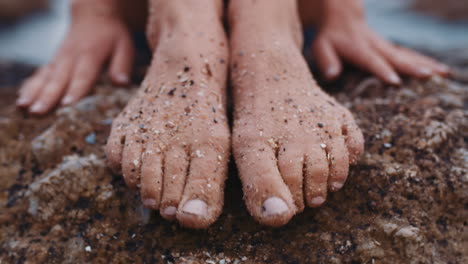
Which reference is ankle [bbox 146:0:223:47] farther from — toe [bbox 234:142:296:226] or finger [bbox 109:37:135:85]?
toe [bbox 234:142:296:226]

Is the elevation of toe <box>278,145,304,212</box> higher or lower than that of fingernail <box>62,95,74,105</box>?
higher

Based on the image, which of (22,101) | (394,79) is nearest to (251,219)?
(394,79)

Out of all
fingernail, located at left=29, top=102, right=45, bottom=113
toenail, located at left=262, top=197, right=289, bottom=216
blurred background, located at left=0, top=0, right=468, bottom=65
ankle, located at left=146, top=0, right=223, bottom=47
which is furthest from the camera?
blurred background, located at left=0, top=0, right=468, bottom=65

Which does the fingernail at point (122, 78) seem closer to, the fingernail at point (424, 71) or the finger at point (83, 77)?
the finger at point (83, 77)

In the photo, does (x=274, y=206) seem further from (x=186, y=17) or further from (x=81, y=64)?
(x=81, y=64)

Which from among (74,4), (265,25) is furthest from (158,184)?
(74,4)

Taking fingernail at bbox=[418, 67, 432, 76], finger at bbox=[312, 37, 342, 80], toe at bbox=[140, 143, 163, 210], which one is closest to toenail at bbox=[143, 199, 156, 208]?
toe at bbox=[140, 143, 163, 210]
